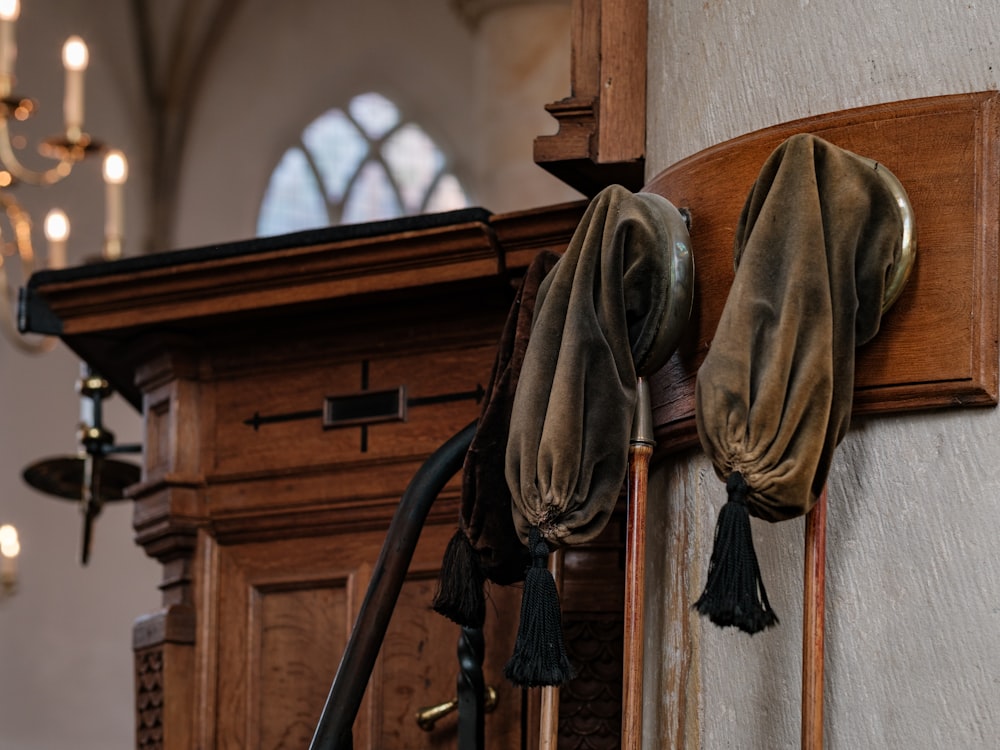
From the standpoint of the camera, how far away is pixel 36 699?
9.24 m

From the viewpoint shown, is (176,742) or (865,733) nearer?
(865,733)

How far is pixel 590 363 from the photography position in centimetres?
187

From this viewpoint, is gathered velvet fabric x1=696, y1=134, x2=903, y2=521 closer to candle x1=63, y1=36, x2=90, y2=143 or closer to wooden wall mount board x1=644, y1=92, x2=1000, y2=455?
wooden wall mount board x1=644, y1=92, x2=1000, y2=455

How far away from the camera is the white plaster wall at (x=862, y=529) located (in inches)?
67.9

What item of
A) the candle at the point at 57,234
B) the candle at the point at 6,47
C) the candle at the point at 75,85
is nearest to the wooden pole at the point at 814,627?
the candle at the point at 6,47

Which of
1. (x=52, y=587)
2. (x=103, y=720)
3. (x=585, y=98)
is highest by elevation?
(x=585, y=98)

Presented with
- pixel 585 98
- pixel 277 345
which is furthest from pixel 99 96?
pixel 585 98

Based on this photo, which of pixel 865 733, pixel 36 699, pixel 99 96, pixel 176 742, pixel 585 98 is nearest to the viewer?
pixel 865 733

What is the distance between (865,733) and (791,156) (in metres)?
0.59

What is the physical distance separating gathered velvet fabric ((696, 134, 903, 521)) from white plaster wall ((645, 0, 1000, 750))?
0.44ft

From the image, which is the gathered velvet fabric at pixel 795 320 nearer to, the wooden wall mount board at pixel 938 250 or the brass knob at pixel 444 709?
the wooden wall mount board at pixel 938 250

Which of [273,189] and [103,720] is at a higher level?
[273,189]

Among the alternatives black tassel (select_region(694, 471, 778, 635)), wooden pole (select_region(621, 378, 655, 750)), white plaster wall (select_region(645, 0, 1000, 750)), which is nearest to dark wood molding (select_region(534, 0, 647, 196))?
white plaster wall (select_region(645, 0, 1000, 750))

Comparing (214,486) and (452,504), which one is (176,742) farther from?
(452,504)
